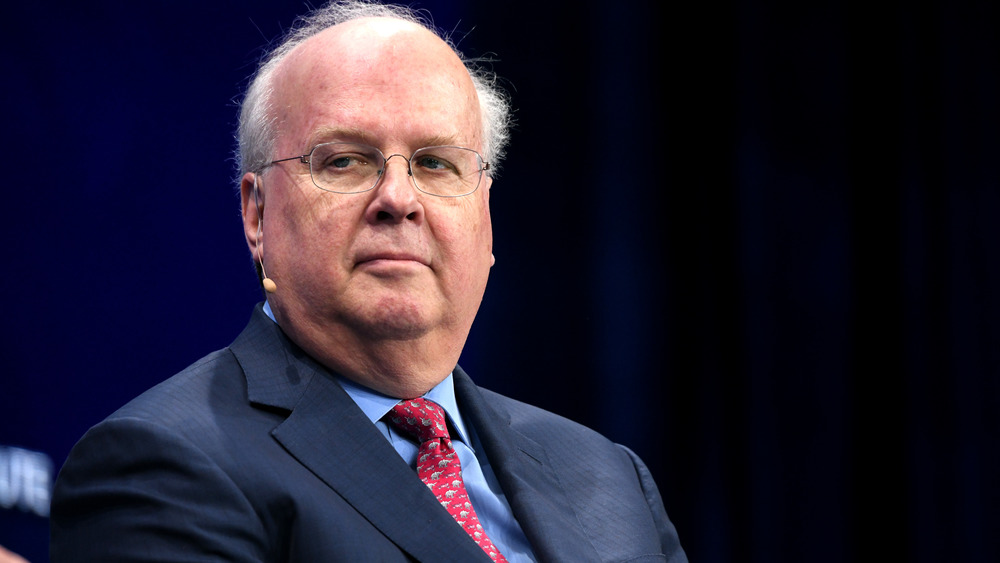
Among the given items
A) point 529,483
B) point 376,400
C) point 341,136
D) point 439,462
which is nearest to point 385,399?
point 376,400

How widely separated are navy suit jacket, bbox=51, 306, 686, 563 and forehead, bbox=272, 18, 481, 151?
31 cm

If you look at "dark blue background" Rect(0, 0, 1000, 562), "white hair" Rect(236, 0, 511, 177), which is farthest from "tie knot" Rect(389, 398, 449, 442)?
"dark blue background" Rect(0, 0, 1000, 562)

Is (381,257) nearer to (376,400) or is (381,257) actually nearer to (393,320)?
(393,320)

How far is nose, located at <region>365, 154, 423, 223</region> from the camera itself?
146 centimetres

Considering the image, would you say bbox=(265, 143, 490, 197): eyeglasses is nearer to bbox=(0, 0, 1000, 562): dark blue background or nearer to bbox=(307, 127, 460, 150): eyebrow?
bbox=(307, 127, 460, 150): eyebrow

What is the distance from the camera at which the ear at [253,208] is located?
5.21 ft

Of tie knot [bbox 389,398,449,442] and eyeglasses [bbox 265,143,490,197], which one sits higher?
eyeglasses [bbox 265,143,490,197]

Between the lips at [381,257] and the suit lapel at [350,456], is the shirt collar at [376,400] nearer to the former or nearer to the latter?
the suit lapel at [350,456]

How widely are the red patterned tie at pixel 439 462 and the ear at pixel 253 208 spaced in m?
0.34

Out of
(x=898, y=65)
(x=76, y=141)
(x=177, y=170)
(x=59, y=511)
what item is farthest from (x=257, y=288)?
(x=898, y=65)

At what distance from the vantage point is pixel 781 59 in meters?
2.63

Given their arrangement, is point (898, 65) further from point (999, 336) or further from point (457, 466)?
point (457, 466)

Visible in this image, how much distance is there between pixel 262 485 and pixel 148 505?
13cm

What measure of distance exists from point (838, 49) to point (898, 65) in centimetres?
15
